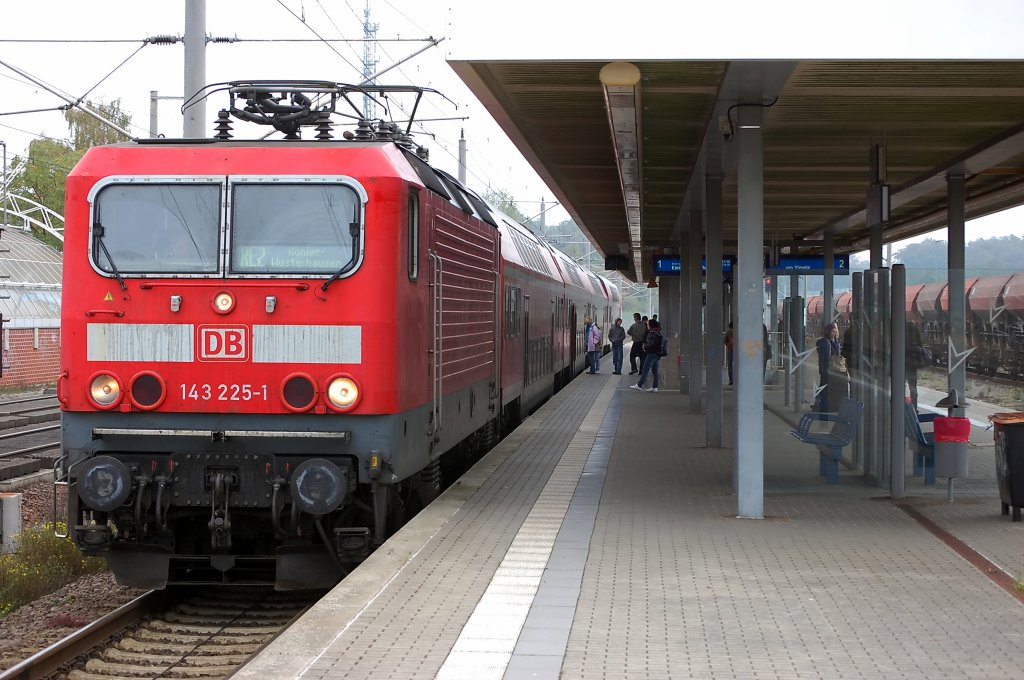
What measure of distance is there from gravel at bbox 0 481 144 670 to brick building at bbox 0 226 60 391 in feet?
68.2

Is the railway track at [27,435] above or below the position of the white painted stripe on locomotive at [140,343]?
below

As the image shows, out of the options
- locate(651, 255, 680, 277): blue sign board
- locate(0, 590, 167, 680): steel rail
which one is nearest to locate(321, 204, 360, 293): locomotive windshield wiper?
locate(0, 590, 167, 680): steel rail

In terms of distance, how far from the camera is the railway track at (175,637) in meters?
7.04

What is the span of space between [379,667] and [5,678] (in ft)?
7.55

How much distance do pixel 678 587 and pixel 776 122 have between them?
218 inches

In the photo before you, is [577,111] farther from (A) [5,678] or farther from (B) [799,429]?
(A) [5,678]

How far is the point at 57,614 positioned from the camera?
8.91 meters

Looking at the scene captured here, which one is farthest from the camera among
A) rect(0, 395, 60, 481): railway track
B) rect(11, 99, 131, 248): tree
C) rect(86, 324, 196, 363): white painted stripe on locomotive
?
rect(11, 99, 131, 248): tree

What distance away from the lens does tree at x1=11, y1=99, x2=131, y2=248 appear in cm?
5645

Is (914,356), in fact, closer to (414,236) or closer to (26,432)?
(414,236)

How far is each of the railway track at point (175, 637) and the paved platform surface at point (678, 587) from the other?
3.10ft

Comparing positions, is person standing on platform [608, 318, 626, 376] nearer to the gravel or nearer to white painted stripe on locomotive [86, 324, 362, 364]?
the gravel

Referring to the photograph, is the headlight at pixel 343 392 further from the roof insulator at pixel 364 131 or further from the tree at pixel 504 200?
the tree at pixel 504 200

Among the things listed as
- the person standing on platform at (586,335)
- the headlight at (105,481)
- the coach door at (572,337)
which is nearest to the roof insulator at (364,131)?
the headlight at (105,481)
